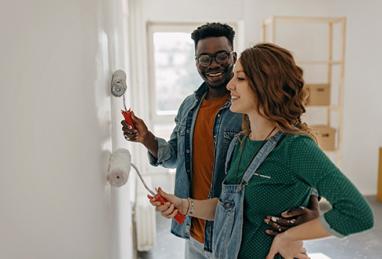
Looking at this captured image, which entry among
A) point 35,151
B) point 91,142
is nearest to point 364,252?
point 91,142

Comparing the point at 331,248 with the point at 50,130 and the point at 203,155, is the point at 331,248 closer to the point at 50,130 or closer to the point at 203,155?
the point at 203,155

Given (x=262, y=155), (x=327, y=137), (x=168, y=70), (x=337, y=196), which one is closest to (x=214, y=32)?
(x=262, y=155)

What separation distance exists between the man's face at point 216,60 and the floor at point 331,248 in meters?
1.85

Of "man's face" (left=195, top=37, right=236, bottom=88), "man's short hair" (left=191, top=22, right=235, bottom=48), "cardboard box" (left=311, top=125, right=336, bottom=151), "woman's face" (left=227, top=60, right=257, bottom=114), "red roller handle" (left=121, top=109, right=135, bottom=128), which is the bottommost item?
"cardboard box" (left=311, top=125, right=336, bottom=151)

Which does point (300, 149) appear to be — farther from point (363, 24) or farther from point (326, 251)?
point (363, 24)

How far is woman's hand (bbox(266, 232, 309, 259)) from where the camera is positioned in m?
0.85

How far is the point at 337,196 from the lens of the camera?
738mm

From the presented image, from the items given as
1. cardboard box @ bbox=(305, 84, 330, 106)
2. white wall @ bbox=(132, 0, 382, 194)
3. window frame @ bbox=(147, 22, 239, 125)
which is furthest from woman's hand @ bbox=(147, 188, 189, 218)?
cardboard box @ bbox=(305, 84, 330, 106)

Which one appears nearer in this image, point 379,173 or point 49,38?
point 49,38

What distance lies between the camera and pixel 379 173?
147 inches

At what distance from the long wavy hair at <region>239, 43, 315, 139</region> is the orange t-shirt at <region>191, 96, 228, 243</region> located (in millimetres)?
397

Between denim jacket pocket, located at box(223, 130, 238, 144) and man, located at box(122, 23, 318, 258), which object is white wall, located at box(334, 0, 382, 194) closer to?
→ man, located at box(122, 23, 318, 258)

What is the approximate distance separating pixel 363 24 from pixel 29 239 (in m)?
4.17

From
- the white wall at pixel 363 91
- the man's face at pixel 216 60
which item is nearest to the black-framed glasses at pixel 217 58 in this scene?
A: the man's face at pixel 216 60
